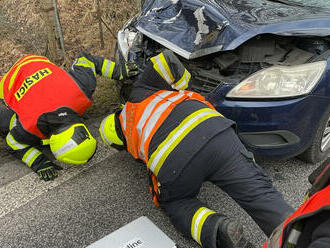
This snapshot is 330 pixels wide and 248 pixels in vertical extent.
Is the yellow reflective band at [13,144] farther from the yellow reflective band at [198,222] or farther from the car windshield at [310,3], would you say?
the car windshield at [310,3]

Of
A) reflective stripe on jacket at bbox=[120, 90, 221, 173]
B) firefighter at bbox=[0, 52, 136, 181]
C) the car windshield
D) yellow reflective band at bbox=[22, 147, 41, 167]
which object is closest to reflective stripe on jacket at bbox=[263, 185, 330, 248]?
reflective stripe on jacket at bbox=[120, 90, 221, 173]

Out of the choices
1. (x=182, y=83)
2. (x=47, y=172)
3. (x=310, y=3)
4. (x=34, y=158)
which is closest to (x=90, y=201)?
(x=47, y=172)

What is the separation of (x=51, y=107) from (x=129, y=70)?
68cm

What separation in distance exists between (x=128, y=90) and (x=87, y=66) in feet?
1.37

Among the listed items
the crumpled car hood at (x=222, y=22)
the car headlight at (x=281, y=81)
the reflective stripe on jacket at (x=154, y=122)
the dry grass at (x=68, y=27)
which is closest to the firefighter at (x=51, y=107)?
the reflective stripe on jacket at (x=154, y=122)

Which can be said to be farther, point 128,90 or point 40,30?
point 40,30

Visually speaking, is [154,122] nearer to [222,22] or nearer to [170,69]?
[170,69]

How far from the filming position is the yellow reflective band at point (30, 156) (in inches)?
101

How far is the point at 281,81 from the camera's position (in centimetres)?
212

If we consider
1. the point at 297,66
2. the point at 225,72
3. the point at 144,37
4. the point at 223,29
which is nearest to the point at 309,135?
the point at 297,66

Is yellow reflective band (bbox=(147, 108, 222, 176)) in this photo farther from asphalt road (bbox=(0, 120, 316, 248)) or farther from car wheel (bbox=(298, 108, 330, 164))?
car wheel (bbox=(298, 108, 330, 164))

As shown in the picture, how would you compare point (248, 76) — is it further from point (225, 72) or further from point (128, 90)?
point (128, 90)

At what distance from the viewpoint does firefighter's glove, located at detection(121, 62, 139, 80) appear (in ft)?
8.63

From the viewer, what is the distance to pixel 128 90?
110 inches
